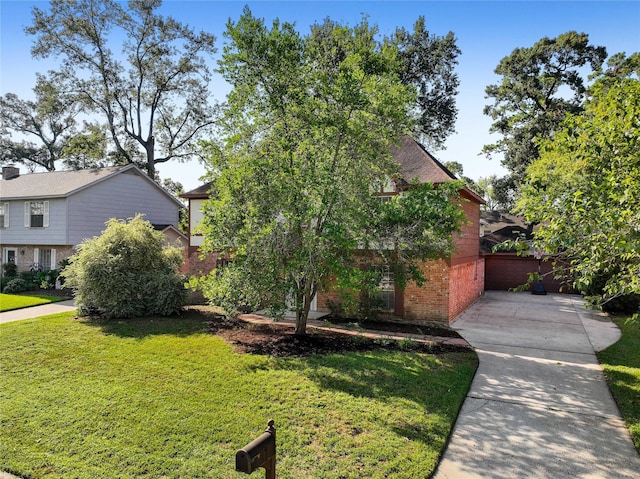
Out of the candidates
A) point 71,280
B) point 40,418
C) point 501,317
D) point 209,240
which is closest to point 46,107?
point 71,280

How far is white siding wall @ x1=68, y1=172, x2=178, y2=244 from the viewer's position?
18578 millimetres

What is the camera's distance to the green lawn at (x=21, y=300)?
13.3 meters

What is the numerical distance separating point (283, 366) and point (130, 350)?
11.4ft

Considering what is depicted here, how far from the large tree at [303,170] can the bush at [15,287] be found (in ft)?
43.6

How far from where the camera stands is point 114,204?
20312 mm

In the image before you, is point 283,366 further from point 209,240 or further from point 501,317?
point 501,317

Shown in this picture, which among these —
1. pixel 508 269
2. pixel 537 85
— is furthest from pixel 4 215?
pixel 537 85

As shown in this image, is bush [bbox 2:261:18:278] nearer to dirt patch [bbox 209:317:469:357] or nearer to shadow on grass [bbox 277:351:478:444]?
dirt patch [bbox 209:317:469:357]

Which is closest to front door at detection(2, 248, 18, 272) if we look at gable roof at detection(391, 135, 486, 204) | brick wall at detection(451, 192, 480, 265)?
gable roof at detection(391, 135, 486, 204)

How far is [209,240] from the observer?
8422 millimetres

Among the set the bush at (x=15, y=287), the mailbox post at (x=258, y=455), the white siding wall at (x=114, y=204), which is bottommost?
the bush at (x=15, y=287)

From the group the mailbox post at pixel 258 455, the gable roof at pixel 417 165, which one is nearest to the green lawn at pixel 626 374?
the mailbox post at pixel 258 455

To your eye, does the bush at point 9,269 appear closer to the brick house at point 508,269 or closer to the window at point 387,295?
the window at point 387,295

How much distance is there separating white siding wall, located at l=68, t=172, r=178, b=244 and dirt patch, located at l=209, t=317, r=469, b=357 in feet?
40.1
